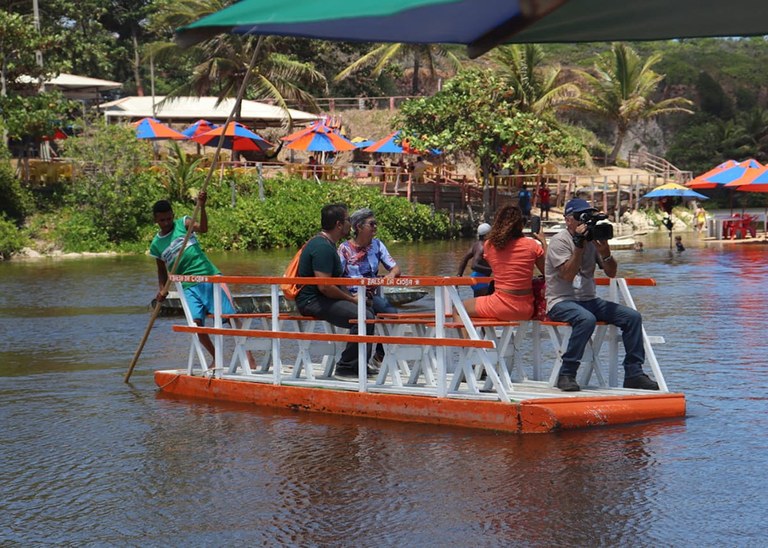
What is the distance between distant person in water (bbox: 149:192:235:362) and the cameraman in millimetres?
3060

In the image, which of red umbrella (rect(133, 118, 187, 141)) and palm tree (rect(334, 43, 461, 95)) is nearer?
red umbrella (rect(133, 118, 187, 141))

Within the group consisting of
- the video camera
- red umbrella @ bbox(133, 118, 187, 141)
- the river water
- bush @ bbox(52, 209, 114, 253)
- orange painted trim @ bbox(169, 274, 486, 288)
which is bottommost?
bush @ bbox(52, 209, 114, 253)

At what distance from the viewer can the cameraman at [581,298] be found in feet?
29.5

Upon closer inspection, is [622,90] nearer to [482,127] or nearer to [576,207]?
[482,127]

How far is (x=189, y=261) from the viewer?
35.9 ft

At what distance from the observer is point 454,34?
9.06 feet

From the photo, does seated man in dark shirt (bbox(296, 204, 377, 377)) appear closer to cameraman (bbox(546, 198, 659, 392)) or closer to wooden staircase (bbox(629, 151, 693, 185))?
cameraman (bbox(546, 198, 659, 392))

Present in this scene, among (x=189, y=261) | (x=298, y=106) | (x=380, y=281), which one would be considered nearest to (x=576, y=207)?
(x=380, y=281)

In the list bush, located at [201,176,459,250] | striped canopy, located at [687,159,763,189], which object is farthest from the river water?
striped canopy, located at [687,159,763,189]

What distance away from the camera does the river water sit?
6.30 m

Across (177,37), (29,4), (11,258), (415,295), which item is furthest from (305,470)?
(29,4)

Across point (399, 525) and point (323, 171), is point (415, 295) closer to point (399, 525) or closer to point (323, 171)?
point (399, 525)

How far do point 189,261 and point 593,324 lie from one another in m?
3.94

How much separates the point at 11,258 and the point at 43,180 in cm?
485
